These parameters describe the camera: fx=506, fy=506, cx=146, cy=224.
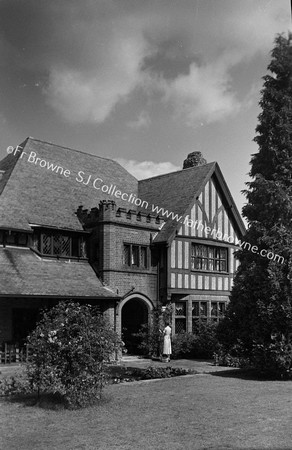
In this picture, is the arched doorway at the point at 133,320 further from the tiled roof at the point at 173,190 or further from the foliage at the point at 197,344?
the tiled roof at the point at 173,190

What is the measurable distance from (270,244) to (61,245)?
983 centimetres

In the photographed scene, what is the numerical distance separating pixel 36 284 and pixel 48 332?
8568 millimetres

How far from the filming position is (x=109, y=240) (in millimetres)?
21516

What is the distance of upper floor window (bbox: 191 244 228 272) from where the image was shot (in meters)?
24.3

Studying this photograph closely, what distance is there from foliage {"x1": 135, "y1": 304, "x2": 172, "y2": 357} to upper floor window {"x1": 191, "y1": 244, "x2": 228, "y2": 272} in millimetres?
3023

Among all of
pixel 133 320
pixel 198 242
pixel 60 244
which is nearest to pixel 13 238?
pixel 60 244

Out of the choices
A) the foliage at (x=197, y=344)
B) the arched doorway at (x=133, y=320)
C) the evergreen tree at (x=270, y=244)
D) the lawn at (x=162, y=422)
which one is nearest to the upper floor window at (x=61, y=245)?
the arched doorway at (x=133, y=320)

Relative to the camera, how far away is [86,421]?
9203 millimetres

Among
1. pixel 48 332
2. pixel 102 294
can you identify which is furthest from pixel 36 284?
pixel 48 332

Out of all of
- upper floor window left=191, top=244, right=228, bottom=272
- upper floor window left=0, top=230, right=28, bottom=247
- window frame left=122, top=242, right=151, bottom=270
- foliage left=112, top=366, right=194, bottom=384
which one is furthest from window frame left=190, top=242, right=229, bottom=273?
foliage left=112, top=366, right=194, bottom=384

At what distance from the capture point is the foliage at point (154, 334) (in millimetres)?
21734

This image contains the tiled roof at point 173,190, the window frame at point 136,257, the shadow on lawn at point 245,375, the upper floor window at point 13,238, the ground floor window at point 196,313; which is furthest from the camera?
the ground floor window at point 196,313

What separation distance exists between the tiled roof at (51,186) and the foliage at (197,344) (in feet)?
21.9

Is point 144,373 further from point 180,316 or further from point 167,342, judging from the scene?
point 180,316
